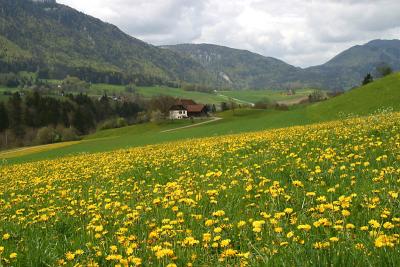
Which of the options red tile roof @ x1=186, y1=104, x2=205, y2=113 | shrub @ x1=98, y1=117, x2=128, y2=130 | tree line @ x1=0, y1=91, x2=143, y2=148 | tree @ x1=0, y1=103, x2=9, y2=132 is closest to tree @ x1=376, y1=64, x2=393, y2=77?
red tile roof @ x1=186, y1=104, x2=205, y2=113

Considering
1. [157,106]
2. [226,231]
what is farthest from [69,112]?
[226,231]

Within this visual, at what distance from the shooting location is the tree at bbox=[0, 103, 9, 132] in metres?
135

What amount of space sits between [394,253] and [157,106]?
532ft

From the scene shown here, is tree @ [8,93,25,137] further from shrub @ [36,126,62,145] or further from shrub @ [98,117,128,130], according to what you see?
shrub @ [98,117,128,130]

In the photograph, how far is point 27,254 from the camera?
16.9ft

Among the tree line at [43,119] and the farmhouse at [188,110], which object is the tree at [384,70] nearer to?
Answer: the farmhouse at [188,110]

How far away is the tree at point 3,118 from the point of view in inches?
5305

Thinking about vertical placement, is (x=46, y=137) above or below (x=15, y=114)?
below

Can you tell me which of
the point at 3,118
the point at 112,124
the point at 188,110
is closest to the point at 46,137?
the point at 3,118

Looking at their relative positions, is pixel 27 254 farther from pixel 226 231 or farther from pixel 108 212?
pixel 226 231

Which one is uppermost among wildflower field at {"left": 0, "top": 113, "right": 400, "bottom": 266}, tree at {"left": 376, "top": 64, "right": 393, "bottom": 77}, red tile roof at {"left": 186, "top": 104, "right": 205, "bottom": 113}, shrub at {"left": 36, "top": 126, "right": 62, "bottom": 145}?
tree at {"left": 376, "top": 64, "right": 393, "bottom": 77}

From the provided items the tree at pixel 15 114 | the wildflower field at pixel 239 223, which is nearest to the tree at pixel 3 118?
the tree at pixel 15 114

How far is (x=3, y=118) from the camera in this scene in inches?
5364

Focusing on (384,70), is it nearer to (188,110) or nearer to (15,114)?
(188,110)
